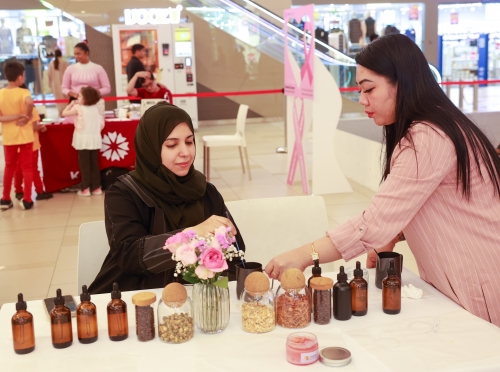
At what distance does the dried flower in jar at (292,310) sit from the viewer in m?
1.92

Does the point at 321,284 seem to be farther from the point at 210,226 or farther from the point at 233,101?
the point at 233,101

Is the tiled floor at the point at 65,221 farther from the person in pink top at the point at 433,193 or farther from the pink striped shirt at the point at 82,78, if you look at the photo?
the person in pink top at the point at 433,193

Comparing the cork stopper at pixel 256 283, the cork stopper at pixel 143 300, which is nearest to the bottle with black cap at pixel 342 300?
the cork stopper at pixel 256 283

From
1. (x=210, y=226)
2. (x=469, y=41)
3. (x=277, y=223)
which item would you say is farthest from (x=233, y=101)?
(x=210, y=226)

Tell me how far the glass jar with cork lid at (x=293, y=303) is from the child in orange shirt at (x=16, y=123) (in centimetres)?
529

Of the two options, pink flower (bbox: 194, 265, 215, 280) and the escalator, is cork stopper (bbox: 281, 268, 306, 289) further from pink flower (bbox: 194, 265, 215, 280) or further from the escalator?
the escalator

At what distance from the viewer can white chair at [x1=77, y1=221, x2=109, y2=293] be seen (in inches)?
108

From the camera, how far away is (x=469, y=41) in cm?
2016

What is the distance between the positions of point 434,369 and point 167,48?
11.8 meters

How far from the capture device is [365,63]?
7.13 feet

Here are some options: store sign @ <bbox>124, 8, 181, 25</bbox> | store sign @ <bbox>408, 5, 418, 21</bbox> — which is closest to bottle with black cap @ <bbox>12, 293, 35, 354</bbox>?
store sign @ <bbox>124, 8, 181, 25</bbox>

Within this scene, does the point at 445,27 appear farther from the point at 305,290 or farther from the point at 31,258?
the point at 305,290

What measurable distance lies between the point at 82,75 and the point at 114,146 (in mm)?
1420

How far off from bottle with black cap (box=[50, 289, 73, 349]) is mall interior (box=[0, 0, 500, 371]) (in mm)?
67
